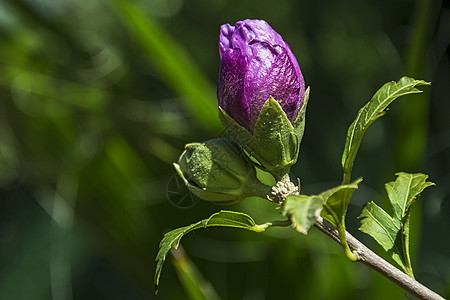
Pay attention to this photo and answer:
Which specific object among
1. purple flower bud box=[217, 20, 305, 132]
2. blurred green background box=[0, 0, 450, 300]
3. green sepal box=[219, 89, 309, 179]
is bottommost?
blurred green background box=[0, 0, 450, 300]

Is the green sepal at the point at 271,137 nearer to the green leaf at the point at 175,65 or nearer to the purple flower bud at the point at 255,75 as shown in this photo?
the purple flower bud at the point at 255,75

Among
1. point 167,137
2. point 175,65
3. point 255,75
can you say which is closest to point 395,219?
point 255,75

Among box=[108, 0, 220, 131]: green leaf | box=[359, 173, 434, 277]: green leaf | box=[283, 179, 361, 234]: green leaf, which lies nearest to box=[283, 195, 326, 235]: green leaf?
box=[283, 179, 361, 234]: green leaf

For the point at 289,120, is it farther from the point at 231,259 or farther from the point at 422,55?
the point at 231,259

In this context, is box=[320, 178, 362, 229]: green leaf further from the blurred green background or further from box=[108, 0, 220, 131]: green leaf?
box=[108, 0, 220, 131]: green leaf

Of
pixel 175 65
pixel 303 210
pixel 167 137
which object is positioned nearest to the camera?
pixel 303 210

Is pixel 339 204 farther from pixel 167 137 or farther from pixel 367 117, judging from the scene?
pixel 167 137

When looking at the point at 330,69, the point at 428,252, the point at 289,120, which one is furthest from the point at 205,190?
the point at 330,69
